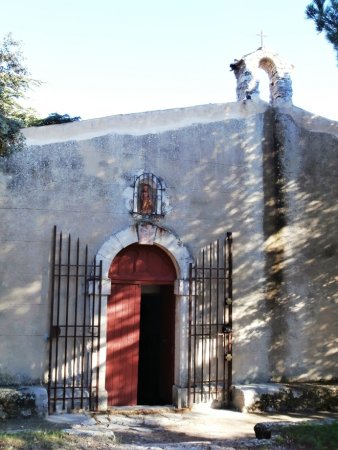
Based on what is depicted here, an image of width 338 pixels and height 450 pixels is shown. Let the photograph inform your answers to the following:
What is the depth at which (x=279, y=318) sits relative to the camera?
8992 millimetres

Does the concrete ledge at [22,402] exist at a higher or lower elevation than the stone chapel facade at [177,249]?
lower

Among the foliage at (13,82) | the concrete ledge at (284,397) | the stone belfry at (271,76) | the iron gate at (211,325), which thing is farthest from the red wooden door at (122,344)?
the foliage at (13,82)

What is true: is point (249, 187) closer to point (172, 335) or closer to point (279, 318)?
point (279, 318)

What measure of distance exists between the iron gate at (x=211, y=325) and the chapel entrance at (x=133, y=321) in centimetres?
42

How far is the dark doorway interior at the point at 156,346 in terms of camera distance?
880cm

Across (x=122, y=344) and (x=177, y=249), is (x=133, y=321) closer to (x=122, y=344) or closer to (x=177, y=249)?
(x=122, y=344)

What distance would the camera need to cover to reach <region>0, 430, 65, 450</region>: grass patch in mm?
5160

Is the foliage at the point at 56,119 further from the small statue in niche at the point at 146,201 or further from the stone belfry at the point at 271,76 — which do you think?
the small statue in niche at the point at 146,201

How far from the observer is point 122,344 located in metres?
8.30

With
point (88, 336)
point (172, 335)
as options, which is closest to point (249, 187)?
point (172, 335)

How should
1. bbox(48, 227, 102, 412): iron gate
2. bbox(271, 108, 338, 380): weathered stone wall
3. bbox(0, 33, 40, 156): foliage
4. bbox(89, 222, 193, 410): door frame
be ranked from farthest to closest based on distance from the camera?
bbox(0, 33, 40, 156): foliage → bbox(271, 108, 338, 380): weathered stone wall → bbox(89, 222, 193, 410): door frame → bbox(48, 227, 102, 412): iron gate

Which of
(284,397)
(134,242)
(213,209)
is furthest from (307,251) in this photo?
(134,242)

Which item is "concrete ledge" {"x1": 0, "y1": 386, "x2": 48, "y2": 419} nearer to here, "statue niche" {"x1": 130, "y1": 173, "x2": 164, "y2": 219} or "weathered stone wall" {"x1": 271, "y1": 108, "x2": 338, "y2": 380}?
"statue niche" {"x1": 130, "y1": 173, "x2": 164, "y2": 219}

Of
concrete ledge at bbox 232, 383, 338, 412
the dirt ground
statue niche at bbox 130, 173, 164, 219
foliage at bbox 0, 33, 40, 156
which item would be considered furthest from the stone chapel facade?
foliage at bbox 0, 33, 40, 156
